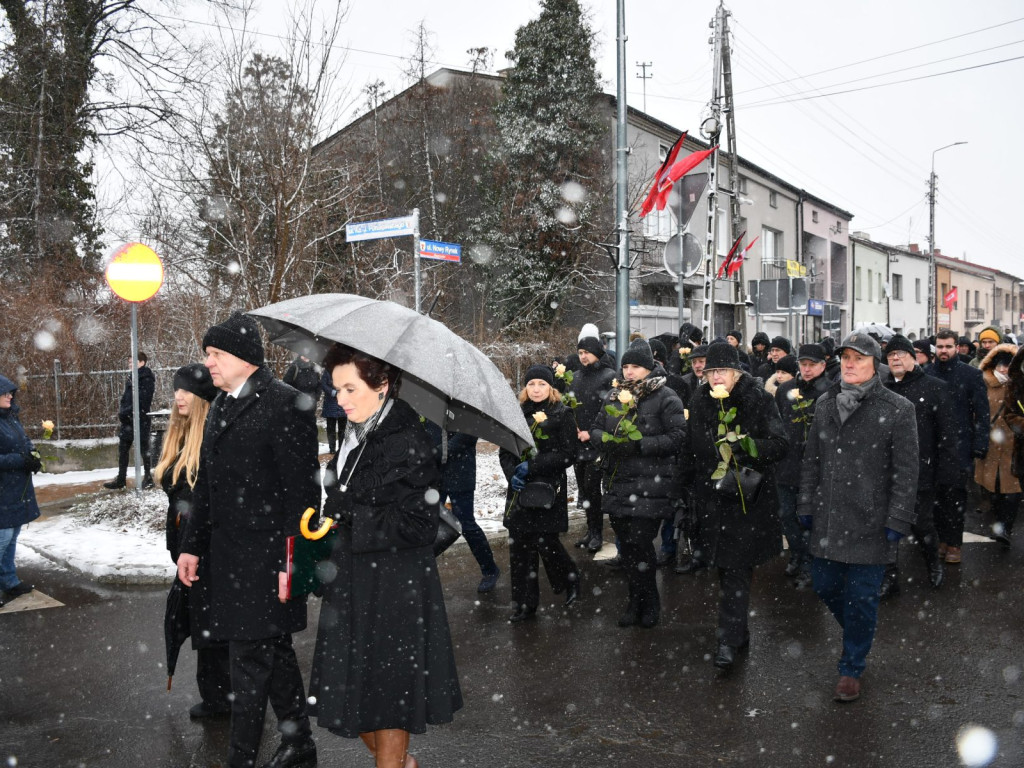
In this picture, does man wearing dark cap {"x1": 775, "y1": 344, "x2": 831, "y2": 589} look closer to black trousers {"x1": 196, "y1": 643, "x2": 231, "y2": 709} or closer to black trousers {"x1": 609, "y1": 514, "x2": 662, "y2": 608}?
black trousers {"x1": 609, "y1": 514, "x2": 662, "y2": 608}

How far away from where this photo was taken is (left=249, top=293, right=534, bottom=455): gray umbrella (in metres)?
3.18

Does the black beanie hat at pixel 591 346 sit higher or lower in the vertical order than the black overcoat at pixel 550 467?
higher

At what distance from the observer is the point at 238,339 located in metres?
3.75

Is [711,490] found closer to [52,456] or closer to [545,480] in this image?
[545,480]

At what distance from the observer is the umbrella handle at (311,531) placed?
3.41 m

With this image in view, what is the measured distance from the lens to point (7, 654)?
5.63 meters

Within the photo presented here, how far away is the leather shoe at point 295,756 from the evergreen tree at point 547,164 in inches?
943

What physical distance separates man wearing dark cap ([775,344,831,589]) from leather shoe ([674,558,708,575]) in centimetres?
73

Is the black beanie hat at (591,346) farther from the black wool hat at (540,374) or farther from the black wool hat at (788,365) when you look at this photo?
the black wool hat at (540,374)

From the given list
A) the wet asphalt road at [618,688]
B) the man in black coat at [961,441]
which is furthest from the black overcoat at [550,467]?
the man in black coat at [961,441]

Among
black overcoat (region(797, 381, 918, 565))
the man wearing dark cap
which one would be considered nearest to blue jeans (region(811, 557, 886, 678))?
black overcoat (region(797, 381, 918, 565))

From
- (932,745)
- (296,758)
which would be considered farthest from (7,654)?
(932,745)

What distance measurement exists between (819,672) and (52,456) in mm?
12338

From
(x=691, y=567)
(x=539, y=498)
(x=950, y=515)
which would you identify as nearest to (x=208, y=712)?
(x=539, y=498)
